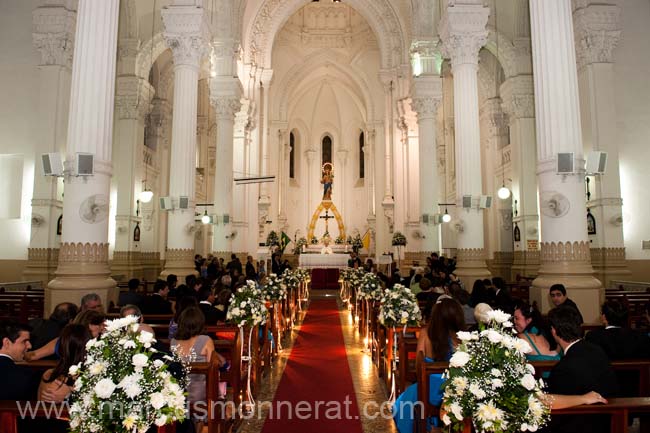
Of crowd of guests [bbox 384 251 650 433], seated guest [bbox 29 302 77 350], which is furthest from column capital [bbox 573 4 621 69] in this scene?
seated guest [bbox 29 302 77 350]

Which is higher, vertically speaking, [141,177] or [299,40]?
[299,40]

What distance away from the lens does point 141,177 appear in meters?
17.8

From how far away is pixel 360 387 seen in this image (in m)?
6.72

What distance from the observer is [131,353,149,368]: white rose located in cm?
259

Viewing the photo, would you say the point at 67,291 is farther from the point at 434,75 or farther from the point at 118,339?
the point at 434,75

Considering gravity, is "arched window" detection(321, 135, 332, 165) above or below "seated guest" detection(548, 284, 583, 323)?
above

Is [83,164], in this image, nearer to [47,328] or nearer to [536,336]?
[47,328]

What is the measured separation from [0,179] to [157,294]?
8.61 m

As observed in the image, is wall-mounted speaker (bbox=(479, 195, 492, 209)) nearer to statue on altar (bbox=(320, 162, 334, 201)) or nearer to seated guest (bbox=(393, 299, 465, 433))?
seated guest (bbox=(393, 299, 465, 433))

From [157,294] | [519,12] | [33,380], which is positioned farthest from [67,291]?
[519,12]

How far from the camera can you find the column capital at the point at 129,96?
54.4 ft

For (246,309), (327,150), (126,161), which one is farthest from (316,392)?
(327,150)

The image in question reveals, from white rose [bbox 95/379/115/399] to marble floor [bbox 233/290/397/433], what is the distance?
9.45ft

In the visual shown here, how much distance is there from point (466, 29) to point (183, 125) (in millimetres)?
7452
